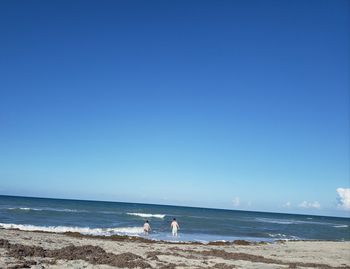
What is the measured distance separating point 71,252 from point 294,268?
8.52 meters

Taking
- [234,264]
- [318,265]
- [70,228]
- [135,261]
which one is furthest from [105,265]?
[70,228]

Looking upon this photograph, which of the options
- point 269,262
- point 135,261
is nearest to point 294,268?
point 269,262

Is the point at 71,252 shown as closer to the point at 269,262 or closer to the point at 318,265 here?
the point at 269,262

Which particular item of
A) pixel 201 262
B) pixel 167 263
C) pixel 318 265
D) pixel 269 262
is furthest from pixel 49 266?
pixel 318 265

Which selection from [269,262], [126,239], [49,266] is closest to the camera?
[49,266]

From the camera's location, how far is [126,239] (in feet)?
83.1

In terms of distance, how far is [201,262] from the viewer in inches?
614

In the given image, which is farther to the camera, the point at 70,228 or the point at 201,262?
the point at 70,228

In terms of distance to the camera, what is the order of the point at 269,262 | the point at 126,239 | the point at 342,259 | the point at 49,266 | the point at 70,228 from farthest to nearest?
1. the point at 70,228
2. the point at 126,239
3. the point at 342,259
4. the point at 269,262
5. the point at 49,266

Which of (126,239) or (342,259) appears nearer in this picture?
(342,259)

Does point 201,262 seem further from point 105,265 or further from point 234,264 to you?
point 105,265

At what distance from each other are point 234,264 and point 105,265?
5.17 m

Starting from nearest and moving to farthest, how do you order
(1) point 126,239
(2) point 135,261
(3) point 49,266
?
(3) point 49,266
(2) point 135,261
(1) point 126,239

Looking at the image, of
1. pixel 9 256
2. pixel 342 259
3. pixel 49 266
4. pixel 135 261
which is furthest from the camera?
pixel 342 259
